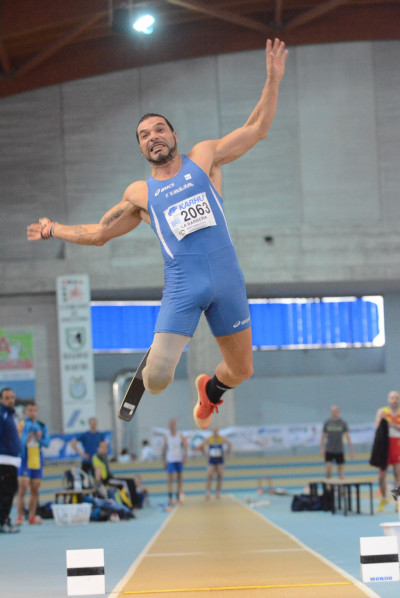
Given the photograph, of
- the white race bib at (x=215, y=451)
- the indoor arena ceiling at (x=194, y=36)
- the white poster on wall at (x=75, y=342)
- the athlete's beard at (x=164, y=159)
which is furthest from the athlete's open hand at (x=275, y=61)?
the indoor arena ceiling at (x=194, y=36)

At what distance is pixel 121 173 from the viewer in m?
23.7

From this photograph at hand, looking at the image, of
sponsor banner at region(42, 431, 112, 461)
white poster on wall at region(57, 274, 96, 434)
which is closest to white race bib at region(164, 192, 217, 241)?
sponsor banner at region(42, 431, 112, 461)

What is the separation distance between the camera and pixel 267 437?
71.9ft

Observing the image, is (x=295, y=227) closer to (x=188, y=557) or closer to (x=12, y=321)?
(x=12, y=321)

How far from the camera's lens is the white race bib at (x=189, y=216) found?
14.8ft

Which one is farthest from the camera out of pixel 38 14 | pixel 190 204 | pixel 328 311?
pixel 328 311

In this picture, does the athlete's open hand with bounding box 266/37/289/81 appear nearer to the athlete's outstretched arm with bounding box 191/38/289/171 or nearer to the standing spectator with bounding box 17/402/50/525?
the athlete's outstretched arm with bounding box 191/38/289/171

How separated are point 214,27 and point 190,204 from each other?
2028 centimetres

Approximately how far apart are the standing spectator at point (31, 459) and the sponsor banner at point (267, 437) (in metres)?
8.77

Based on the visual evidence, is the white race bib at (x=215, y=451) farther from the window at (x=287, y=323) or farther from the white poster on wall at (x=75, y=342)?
the window at (x=287, y=323)

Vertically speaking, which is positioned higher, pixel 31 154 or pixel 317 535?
pixel 31 154

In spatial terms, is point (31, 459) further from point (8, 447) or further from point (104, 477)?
point (8, 447)

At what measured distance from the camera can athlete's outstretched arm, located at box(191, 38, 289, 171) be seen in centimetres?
476

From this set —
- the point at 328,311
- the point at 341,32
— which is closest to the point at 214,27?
the point at 341,32
